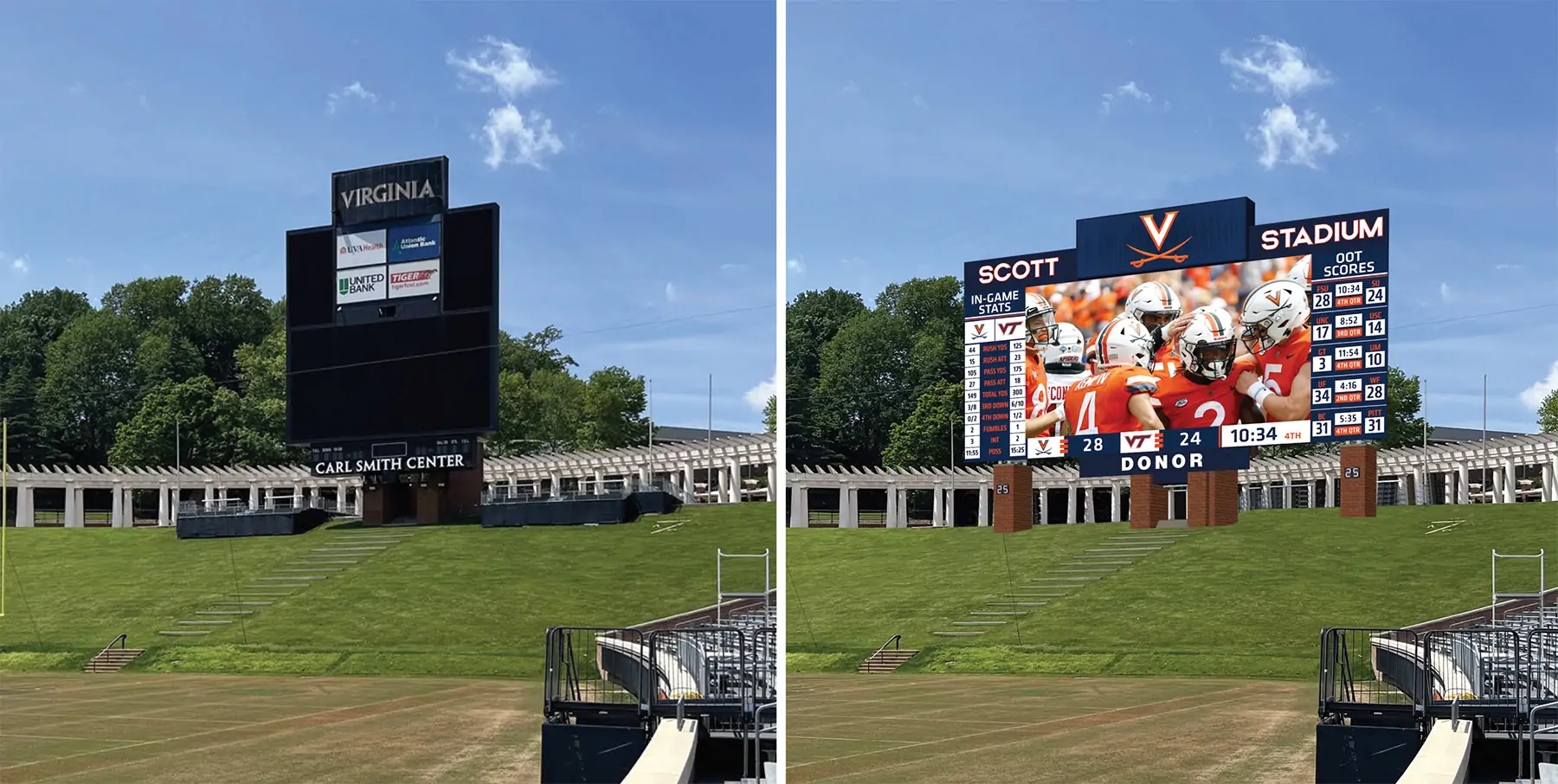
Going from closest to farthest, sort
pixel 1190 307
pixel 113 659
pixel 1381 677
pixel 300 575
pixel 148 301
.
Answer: pixel 1381 677, pixel 1190 307, pixel 113 659, pixel 300 575, pixel 148 301

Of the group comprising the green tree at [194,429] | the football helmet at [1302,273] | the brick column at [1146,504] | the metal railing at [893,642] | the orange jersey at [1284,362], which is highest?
the football helmet at [1302,273]

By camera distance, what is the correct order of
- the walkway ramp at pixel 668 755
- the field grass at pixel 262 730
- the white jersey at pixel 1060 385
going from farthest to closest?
the white jersey at pixel 1060 385 → the field grass at pixel 262 730 → the walkway ramp at pixel 668 755

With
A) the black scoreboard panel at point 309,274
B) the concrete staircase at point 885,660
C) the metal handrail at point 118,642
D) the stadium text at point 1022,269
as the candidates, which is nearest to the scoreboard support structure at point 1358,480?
the stadium text at point 1022,269

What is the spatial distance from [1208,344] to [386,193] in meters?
9.29

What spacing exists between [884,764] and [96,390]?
48.0 ft

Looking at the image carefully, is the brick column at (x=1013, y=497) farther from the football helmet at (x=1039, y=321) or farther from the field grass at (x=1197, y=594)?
the football helmet at (x=1039, y=321)

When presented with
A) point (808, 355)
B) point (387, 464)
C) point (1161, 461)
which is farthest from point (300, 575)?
point (1161, 461)

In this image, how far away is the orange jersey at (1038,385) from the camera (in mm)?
17812

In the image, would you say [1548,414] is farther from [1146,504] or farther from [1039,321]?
[1039,321]

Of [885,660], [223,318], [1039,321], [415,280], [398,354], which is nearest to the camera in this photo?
[1039,321]

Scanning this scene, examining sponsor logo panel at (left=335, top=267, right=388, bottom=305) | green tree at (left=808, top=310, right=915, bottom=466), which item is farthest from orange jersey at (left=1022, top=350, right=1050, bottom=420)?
sponsor logo panel at (left=335, top=267, right=388, bottom=305)

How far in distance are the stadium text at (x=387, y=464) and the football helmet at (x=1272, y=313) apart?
28.3ft

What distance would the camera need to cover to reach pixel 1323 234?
1636 centimetres

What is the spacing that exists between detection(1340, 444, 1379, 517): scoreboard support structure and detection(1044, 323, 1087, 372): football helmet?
348 cm
